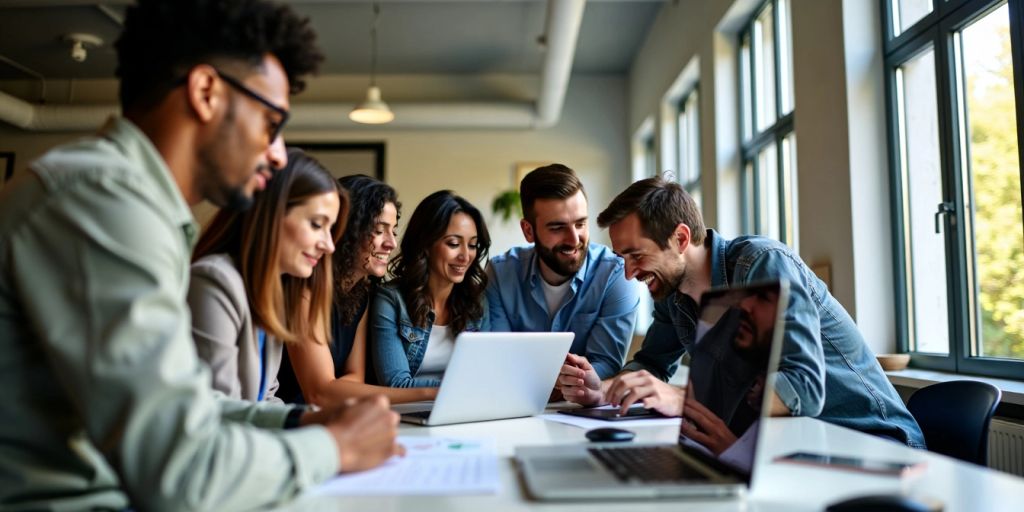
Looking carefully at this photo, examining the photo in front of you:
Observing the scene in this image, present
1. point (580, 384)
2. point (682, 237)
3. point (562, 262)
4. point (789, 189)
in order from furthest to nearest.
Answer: point (789, 189) < point (562, 262) < point (682, 237) < point (580, 384)

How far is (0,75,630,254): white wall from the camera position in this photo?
7852mm

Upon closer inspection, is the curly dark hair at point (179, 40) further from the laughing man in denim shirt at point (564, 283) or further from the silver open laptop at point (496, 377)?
the laughing man in denim shirt at point (564, 283)

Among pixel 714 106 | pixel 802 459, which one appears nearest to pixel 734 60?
pixel 714 106

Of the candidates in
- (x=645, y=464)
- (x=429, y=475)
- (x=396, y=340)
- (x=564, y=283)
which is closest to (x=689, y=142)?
(x=564, y=283)

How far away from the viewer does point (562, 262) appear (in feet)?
8.89

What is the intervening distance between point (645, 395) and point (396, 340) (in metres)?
0.94

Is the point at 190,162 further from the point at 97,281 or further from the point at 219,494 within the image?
the point at 219,494

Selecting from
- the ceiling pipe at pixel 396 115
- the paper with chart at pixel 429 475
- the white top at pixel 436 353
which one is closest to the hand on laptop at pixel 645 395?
the paper with chart at pixel 429 475

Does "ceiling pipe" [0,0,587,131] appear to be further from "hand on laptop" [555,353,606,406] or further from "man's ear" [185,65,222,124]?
"man's ear" [185,65,222,124]

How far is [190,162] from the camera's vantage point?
104cm

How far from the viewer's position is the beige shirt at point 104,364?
792 mm

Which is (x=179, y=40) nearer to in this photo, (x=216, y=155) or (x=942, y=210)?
(x=216, y=155)

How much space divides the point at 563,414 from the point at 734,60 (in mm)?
3799

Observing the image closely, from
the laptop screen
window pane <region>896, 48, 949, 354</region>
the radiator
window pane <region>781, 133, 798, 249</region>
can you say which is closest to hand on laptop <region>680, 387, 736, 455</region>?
the laptop screen
